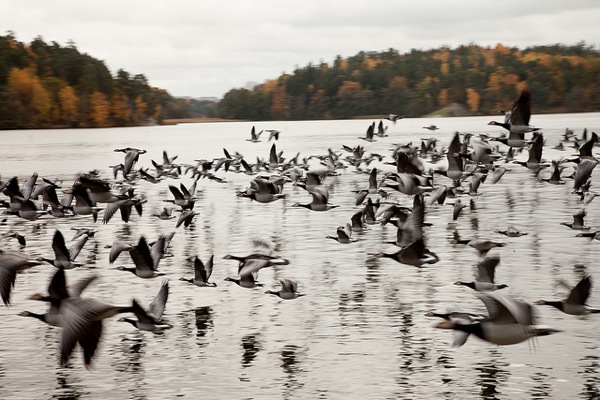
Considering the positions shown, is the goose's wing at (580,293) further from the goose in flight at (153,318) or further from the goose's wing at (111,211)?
the goose's wing at (111,211)

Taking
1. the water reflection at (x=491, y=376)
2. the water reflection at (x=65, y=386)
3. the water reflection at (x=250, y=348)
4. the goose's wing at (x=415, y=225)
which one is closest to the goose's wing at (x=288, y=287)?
the water reflection at (x=250, y=348)

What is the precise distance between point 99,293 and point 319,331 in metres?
5.32

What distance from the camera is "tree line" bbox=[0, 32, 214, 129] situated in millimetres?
143625

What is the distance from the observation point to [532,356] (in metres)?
13.0

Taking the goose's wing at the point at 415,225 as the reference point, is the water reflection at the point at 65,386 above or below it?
below

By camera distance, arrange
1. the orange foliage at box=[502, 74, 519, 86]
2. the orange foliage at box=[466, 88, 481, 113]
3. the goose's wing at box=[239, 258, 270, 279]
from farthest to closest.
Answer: the orange foliage at box=[466, 88, 481, 113], the orange foliage at box=[502, 74, 519, 86], the goose's wing at box=[239, 258, 270, 279]

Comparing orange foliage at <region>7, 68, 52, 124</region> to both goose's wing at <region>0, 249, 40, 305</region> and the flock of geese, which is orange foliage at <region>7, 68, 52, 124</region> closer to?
the flock of geese

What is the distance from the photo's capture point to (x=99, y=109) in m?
160

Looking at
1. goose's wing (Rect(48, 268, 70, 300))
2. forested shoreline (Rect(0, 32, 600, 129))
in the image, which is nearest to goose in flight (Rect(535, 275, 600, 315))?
goose's wing (Rect(48, 268, 70, 300))

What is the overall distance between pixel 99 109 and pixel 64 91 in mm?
10800

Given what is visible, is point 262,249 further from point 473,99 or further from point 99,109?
point 473,99

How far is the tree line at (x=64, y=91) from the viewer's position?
143625 millimetres

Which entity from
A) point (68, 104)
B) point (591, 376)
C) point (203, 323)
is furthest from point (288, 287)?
point (68, 104)

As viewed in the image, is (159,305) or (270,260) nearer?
(159,305)
